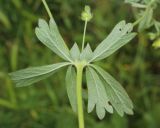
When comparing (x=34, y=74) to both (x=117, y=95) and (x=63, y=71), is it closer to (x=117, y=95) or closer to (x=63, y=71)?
(x=117, y=95)

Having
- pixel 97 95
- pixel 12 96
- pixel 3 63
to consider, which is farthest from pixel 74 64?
pixel 3 63

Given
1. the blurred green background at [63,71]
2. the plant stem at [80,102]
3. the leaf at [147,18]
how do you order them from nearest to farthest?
the plant stem at [80,102]
the leaf at [147,18]
the blurred green background at [63,71]

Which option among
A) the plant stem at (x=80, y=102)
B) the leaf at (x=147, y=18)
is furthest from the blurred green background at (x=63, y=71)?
the plant stem at (x=80, y=102)

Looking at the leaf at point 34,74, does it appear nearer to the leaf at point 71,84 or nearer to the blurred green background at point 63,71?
the leaf at point 71,84

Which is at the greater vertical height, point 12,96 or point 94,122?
point 12,96

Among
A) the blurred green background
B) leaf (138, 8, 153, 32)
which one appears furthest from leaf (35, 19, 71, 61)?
the blurred green background

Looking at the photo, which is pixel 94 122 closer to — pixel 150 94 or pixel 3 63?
pixel 150 94

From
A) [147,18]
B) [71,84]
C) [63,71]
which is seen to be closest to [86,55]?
[71,84]
